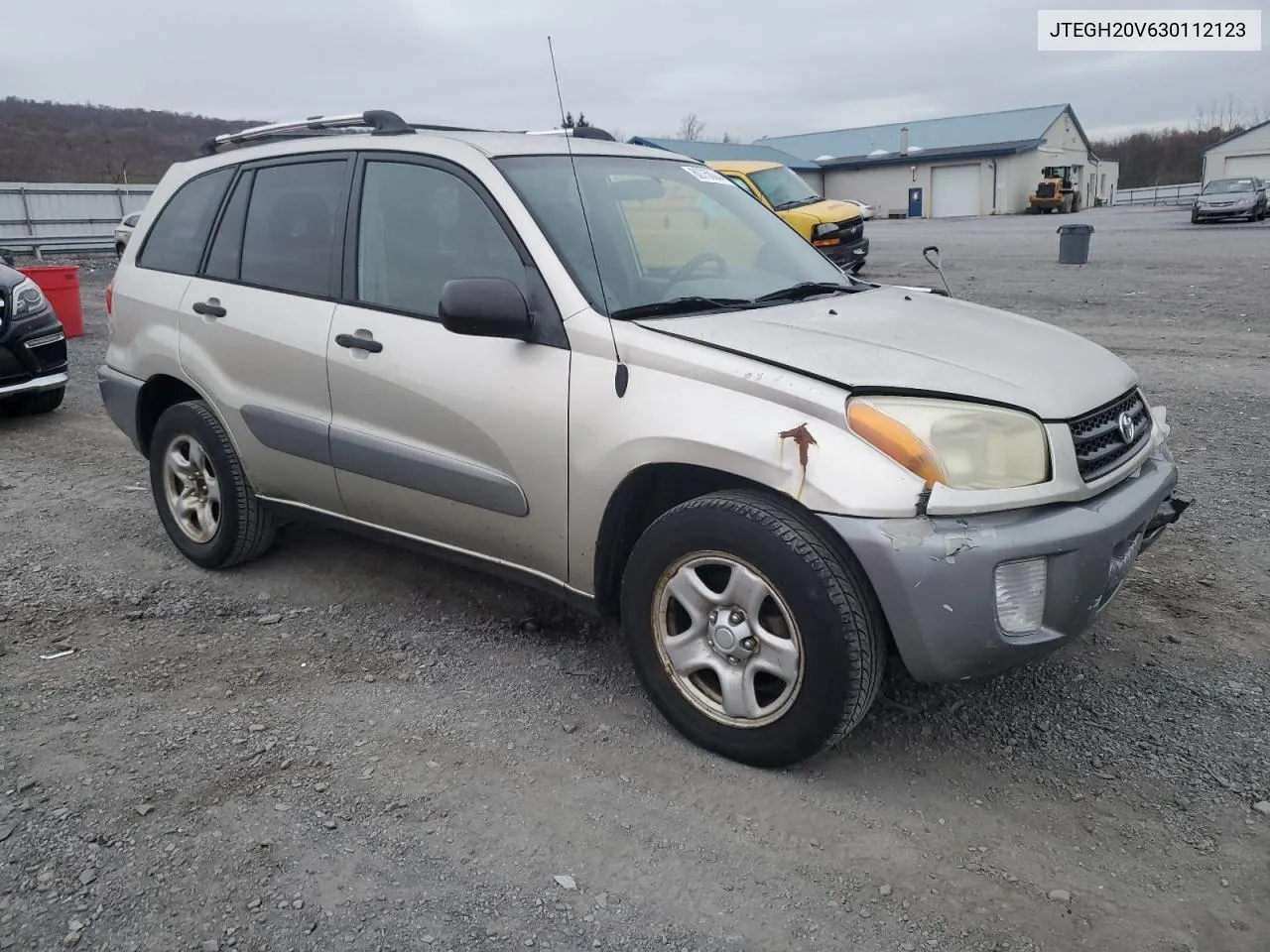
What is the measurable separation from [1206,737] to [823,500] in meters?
1.50

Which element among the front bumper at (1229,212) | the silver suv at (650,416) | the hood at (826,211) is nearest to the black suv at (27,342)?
the silver suv at (650,416)

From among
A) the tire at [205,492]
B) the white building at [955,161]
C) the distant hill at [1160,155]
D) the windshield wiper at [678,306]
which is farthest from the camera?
the distant hill at [1160,155]

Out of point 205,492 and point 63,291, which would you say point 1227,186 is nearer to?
point 63,291

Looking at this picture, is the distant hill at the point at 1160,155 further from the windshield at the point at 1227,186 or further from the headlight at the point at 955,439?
the headlight at the point at 955,439

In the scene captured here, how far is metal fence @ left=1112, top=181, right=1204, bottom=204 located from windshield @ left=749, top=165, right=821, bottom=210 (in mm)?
46697

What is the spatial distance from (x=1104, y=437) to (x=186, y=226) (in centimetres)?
391

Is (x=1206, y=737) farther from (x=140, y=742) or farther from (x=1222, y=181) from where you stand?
(x=1222, y=181)

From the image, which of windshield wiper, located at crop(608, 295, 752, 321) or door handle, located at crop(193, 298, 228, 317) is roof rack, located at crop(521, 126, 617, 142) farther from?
door handle, located at crop(193, 298, 228, 317)

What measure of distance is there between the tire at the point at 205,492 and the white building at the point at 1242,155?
201ft

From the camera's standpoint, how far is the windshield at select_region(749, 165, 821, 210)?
1788 cm

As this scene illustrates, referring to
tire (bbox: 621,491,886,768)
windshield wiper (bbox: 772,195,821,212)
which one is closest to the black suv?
tire (bbox: 621,491,886,768)

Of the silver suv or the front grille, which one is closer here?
the silver suv

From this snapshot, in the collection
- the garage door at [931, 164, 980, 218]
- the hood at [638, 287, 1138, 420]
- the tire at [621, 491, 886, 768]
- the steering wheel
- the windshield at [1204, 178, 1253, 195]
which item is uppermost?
the garage door at [931, 164, 980, 218]

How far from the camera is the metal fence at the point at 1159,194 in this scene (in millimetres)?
59281
